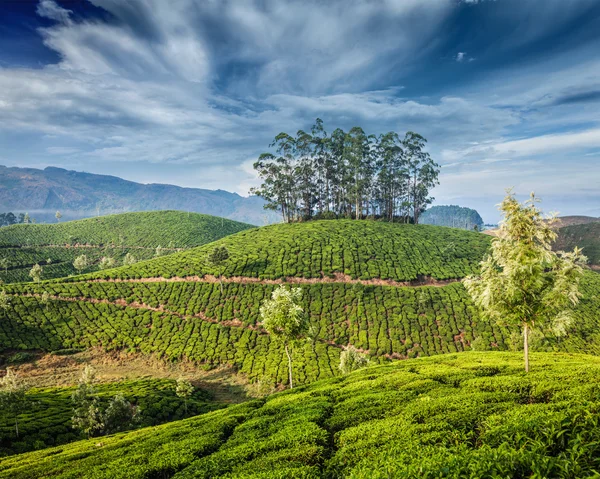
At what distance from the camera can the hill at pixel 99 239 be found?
114844 millimetres

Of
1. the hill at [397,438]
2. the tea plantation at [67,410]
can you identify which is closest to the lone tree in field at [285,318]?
the hill at [397,438]

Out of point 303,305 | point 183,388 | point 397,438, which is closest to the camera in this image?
point 397,438

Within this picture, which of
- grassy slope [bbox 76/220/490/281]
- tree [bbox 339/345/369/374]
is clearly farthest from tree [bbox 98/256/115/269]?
tree [bbox 339/345/369/374]

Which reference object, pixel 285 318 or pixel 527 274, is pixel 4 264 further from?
pixel 527 274

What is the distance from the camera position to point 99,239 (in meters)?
142

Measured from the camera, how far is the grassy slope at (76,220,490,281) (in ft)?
225

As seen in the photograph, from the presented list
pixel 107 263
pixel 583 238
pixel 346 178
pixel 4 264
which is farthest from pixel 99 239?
pixel 583 238

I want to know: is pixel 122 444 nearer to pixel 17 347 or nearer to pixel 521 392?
pixel 521 392

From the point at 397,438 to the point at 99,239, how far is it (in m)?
167

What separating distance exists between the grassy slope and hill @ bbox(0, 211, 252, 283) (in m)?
52.5

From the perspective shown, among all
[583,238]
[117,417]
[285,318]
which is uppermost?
[583,238]

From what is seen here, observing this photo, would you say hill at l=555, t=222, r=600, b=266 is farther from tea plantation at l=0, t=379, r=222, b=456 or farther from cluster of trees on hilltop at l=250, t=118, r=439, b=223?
tea plantation at l=0, t=379, r=222, b=456

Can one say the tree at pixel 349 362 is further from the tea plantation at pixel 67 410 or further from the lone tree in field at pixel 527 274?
the lone tree in field at pixel 527 274

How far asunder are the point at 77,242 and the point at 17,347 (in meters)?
107
